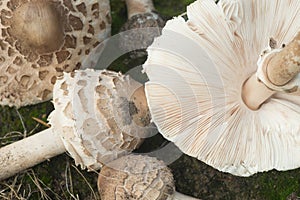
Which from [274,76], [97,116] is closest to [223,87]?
[274,76]

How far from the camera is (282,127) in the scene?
215 cm

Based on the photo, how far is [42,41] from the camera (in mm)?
2684

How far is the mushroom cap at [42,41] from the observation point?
2635 millimetres

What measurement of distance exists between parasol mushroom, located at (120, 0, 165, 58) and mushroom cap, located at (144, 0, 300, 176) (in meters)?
0.79

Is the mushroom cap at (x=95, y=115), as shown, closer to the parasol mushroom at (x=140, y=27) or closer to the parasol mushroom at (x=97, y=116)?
the parasol mushroom at (x=97, y=116)

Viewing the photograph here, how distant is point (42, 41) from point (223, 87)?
3.53 ft

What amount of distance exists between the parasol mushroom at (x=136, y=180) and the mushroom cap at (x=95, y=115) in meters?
0.07

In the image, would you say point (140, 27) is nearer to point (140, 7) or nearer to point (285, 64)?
point (140, 7)

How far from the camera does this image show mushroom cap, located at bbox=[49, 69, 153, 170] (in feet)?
8.12

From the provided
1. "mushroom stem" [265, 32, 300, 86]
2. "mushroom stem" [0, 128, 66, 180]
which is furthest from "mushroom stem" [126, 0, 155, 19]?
"mushroom stem" [265, 32, 300, 86]

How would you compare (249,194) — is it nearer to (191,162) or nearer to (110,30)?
(191,162)

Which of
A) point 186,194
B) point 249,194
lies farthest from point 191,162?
point 249,194

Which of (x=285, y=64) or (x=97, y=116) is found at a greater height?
(x=285, y=64)

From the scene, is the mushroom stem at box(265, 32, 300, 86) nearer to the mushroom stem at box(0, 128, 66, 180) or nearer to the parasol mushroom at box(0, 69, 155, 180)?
the parasol mushroom at box(0, 69, 155, 180)
